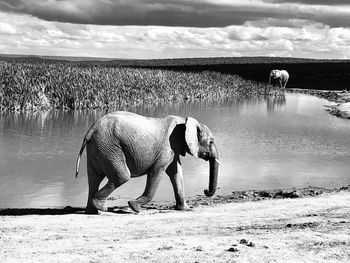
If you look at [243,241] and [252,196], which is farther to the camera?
[252,196]

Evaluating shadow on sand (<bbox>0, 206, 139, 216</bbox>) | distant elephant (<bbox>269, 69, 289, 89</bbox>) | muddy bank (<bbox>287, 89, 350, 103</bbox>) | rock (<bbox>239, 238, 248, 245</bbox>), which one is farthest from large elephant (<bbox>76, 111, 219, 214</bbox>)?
distant elephant (<bbox>269, 69, 289, 89</bbox>)

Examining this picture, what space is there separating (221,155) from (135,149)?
838cm

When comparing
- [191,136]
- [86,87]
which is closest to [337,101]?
[86,87]

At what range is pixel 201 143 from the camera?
1117 cm

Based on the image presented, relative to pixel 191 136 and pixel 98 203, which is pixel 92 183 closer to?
pixel 98 203

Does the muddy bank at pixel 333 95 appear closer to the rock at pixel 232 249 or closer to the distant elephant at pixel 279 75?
the distant elephant at pixel 279 75

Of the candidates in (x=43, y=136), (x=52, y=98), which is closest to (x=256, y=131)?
(x=43, y=136)

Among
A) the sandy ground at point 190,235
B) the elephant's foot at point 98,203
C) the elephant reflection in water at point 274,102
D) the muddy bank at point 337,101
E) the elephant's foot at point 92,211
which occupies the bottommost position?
the elephant reflection in water at point 274,102

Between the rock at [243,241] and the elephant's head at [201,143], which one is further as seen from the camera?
the elephant's head at [201,143]

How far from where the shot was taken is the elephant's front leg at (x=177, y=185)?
11.1 meters

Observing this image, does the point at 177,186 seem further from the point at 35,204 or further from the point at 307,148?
the point at 307,148

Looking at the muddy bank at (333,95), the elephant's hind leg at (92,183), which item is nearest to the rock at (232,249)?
the elephant's hind leg at (92,183)

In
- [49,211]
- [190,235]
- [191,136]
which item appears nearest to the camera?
[190,235]

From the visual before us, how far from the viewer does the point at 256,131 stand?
25.5m
